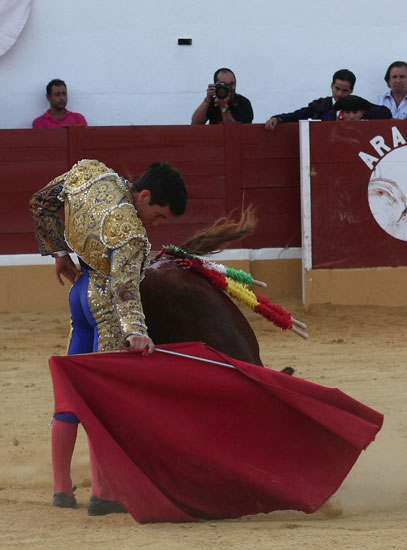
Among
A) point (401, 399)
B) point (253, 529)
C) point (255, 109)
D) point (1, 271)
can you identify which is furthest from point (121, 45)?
point (253, 529)

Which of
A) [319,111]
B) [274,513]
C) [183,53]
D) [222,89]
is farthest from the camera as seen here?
[183,53]

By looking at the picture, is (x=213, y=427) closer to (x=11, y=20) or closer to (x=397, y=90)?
(x=397, y=90)

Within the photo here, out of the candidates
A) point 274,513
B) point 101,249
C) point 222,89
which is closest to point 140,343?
point 101,249

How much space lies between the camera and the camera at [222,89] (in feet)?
22.9

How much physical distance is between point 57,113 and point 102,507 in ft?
16.3

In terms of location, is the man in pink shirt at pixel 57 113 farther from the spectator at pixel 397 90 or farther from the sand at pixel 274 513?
the spectator at pixel 397 90

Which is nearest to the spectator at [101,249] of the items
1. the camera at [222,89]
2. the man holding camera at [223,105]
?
the camera at [222,89]

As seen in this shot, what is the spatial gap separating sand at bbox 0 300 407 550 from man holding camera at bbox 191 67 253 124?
4.12 ft

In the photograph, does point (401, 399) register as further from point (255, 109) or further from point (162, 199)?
point (255, 109)

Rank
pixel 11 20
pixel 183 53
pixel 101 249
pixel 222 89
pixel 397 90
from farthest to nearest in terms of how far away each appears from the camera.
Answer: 1. pixel 183 53
2. pixel 11 20
3. pixel 397 90
4. pixel 222 89
5. pixel 101 249

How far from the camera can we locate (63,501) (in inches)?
134

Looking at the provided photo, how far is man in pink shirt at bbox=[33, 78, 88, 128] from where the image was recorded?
7.79 meters

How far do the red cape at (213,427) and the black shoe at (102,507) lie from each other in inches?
7.7

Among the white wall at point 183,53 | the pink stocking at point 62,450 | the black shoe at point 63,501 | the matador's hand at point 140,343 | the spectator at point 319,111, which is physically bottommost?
the black shoe at point 63,501
